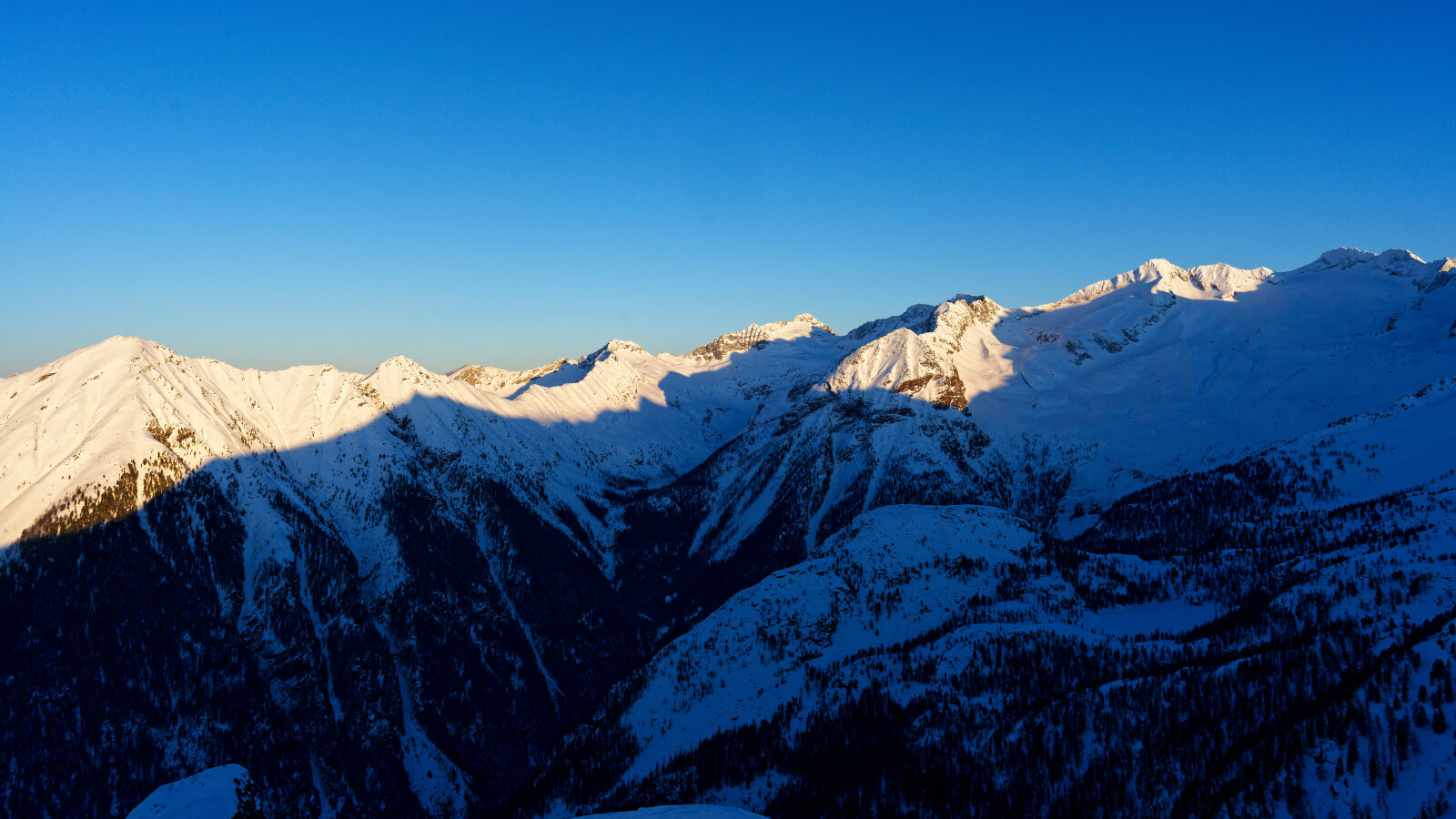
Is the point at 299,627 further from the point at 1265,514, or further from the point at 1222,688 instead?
the point at 1265,514

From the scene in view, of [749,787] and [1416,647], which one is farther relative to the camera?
[749,787]

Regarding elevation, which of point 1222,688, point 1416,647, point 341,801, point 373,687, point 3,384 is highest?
point 3,384

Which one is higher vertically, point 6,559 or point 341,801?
point 6,559

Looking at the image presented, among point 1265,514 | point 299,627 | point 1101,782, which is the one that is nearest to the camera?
point 1101,782

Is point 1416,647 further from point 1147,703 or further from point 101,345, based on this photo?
point 101,345

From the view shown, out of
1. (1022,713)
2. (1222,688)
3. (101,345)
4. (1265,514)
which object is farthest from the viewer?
(101,345)

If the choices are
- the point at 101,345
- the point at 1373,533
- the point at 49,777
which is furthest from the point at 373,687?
the point at 1373,533

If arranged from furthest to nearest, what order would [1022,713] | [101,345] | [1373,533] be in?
1. [101,345]
2. [1373,533]
3. [1022,713]

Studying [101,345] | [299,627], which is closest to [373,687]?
[299,627]

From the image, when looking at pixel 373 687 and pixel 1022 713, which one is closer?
pixel 1022 713
